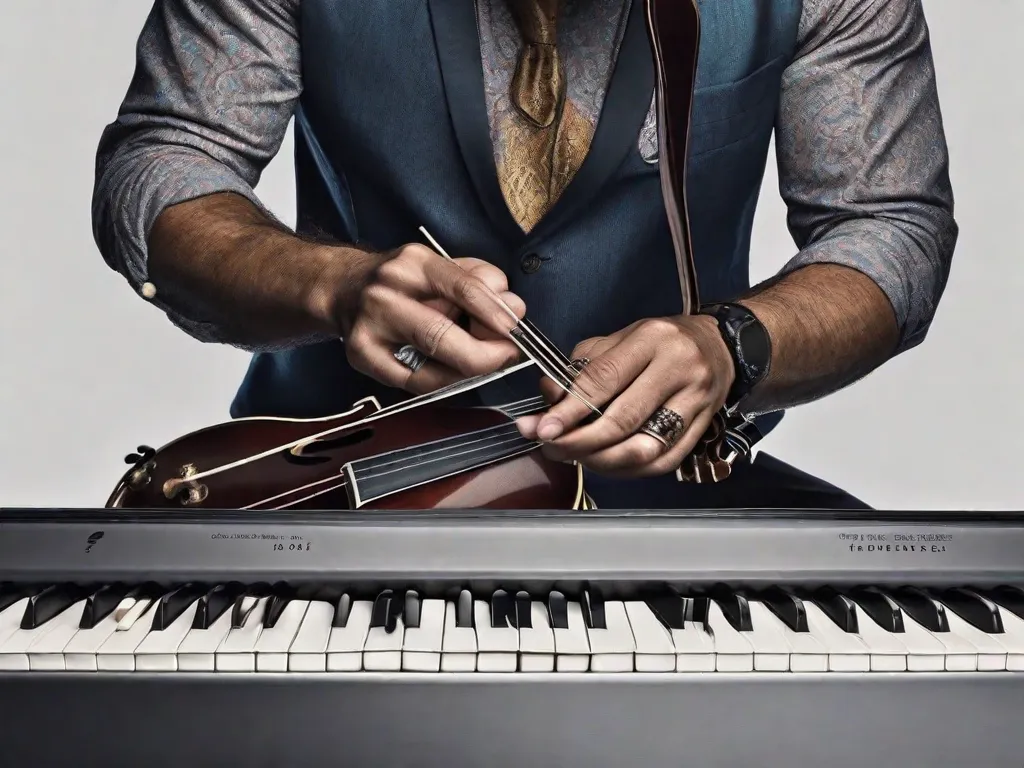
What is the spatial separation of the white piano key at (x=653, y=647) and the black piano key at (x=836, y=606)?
0.14m

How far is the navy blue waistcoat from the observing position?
1.22 meters

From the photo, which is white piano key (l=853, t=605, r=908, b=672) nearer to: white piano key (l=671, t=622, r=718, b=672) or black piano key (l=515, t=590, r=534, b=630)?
white piano key (l=671, t=622, r=718, b=672)

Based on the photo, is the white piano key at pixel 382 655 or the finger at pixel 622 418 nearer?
the white piano key at pixel 382 655

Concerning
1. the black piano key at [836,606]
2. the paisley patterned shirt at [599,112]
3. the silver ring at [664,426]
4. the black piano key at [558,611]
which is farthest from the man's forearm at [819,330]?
the black piano key at [558,611]

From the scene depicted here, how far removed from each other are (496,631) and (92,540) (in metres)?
0.36

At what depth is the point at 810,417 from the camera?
1.36 meters

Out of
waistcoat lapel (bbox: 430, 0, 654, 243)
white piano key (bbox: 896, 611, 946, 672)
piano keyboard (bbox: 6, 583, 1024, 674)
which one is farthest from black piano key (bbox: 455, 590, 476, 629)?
waistcoat lapel (bbox: 430, 0, 654, 243)

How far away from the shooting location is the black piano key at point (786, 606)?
76 centimetres

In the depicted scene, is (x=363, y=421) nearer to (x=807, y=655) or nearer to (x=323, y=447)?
(x=323, y=447)

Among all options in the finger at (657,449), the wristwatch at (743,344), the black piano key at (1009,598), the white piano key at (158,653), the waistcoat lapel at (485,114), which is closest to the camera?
the white piano key at (158,653)

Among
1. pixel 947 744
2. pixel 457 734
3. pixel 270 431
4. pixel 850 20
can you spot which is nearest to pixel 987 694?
pixel 947 744

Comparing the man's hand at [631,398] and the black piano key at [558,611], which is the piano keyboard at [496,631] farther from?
the man's hand at [631,398]

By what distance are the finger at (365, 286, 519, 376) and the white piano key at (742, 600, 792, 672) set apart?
33 cm

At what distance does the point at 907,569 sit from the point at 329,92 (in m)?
0.91
